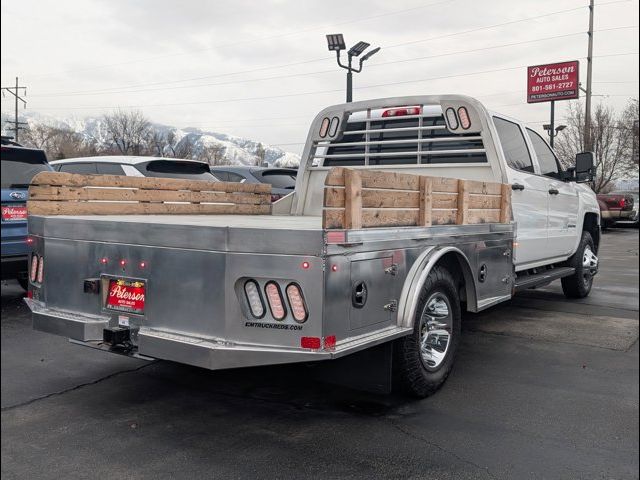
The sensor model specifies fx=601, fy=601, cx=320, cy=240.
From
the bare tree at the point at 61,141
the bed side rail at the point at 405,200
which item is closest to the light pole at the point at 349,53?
the bed side rail at the point at 405,200

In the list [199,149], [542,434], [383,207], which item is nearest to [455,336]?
[542,434]

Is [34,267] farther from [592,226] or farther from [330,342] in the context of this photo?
[592,226]

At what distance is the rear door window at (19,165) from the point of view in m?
6.55

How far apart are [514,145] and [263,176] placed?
20.6 feet

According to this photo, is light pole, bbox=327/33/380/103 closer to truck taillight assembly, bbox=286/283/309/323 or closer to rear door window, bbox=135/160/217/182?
rear door window, bbox=135/160/217/182

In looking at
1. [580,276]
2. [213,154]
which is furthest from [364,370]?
[213,154]

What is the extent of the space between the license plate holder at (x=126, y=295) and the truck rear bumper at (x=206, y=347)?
12 centimetres

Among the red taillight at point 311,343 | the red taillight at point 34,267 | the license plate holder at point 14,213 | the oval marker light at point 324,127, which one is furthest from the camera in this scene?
the license plate holder at point 14,213

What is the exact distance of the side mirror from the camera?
7020mm

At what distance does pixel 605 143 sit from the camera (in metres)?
29.1

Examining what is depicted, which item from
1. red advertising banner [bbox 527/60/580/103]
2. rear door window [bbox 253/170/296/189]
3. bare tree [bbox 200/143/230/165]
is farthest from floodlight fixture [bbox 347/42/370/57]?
bare tree [bbox 200/143/230/165]

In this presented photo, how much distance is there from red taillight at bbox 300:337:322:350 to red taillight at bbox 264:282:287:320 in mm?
171

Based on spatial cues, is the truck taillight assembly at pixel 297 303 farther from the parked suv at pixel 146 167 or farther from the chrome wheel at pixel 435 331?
the parked suv at pixel 146 167

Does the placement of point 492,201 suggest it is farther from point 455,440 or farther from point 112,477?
point 112,477
